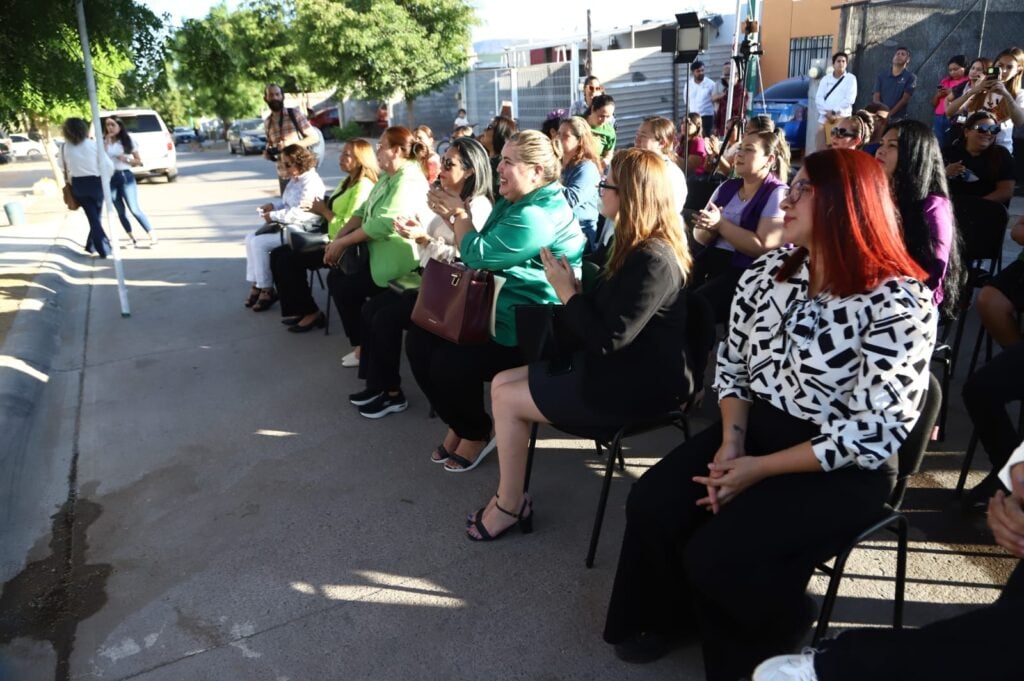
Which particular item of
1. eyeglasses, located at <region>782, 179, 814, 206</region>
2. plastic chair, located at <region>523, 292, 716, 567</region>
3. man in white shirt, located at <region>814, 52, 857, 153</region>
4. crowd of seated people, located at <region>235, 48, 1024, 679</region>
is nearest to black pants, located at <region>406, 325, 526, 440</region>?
crowd of seated people, located at <region>235, 48, 1024, 679</region>

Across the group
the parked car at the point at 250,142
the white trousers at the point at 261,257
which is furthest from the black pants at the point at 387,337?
the parked car at the point at 250,142

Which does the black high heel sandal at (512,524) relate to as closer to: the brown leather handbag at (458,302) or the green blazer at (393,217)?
the brown leather handbag at (458,302)

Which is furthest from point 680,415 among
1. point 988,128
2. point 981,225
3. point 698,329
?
point 988,128

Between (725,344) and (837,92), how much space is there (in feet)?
30.6

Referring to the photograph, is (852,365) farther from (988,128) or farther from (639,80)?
(639,80)

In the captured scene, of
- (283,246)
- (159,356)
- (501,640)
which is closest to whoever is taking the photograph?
(501,640)

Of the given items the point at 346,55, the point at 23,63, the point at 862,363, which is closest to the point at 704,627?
the point at 862,363

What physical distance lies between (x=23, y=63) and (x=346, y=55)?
2050cm

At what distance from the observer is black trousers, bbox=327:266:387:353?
5.03 metres

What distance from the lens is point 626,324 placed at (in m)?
2.65

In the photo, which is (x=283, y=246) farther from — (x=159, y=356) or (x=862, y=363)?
(x=862, y=363)

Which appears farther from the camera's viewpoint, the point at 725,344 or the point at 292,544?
the point at 292,544

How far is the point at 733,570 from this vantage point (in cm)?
210

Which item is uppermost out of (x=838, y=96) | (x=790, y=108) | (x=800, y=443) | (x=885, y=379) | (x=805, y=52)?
(x=805, y=52)
